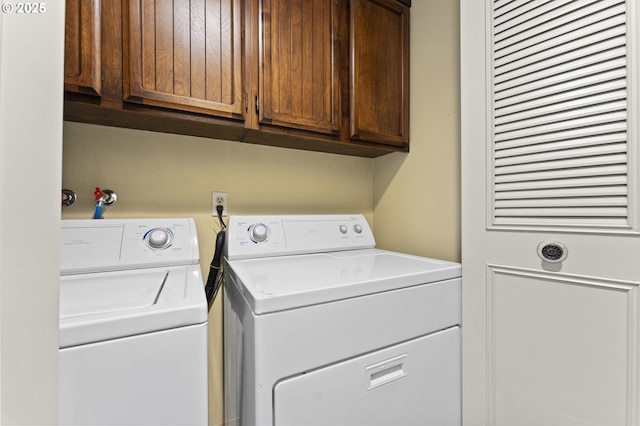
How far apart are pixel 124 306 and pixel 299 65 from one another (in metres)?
1.11

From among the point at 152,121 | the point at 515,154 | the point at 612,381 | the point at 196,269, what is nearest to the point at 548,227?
the point at 515,154

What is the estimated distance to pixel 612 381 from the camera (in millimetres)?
960

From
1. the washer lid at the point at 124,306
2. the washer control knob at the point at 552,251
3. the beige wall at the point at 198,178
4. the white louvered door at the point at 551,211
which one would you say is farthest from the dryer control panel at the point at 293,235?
the washer control knob at the point at 552,251

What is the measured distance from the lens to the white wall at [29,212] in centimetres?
40

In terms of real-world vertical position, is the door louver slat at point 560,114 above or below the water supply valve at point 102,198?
above

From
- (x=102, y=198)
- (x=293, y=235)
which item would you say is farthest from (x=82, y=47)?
(x=293, y=235)

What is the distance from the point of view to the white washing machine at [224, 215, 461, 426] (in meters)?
0.85

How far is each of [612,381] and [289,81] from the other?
1.52 metres

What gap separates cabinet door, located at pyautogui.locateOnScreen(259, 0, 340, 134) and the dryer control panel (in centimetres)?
46

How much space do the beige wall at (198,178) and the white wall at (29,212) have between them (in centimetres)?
95

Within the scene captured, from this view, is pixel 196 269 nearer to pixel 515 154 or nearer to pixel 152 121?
pixel 152 121

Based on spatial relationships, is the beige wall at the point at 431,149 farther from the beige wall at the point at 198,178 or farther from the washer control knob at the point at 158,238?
the washer control knob at the point at 158,238

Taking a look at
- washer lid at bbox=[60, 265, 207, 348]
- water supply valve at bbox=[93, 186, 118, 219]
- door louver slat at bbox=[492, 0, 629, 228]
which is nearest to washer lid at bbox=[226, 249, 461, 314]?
washer lid at bbox=[60, 265, 207, 348]

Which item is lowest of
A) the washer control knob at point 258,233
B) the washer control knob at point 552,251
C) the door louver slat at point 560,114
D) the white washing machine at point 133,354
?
the white washing machine at point 133,354
